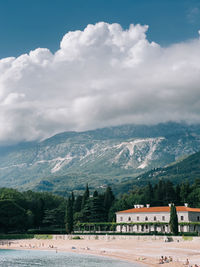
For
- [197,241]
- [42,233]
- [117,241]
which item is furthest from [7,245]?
[197,241]

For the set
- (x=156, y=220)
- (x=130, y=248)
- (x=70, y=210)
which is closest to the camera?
(x=130, y=248)

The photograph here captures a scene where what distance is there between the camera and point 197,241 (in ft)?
262

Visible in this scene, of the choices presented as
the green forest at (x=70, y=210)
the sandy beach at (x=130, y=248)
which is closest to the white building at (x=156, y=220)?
the green forest at (x=70, y=210)

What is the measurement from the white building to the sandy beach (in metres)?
19.8

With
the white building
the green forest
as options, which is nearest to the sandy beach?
the green forest

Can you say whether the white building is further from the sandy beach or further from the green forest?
the sandy beach

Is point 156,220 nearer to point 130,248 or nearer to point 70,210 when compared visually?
point 70,210

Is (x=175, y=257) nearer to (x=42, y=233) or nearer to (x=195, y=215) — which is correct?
(x=195, y=215)

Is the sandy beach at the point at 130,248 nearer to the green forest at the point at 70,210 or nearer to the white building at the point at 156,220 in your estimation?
the green forest at the point at 70,210

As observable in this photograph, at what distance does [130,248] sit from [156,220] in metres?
32.2

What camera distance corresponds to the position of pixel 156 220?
11125 cm

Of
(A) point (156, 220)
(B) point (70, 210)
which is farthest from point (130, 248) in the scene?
(B) point (70, 210)

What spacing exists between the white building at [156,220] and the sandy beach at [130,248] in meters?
19.8

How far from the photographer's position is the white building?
10374cm
